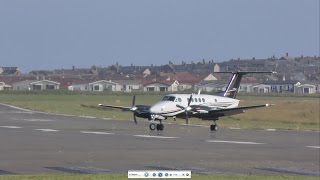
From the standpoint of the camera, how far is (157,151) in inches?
1037

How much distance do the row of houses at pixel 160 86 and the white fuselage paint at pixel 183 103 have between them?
27.7 m

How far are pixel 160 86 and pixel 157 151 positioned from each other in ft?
307

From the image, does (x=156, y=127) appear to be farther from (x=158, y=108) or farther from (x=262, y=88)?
(x=262, y=88)

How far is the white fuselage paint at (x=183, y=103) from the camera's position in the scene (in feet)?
131

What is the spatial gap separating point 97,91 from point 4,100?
104ft

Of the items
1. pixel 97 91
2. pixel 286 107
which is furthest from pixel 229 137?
pixel 97 91

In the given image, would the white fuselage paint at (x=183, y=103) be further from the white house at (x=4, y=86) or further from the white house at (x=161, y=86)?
the white house at (x=161, y=86)

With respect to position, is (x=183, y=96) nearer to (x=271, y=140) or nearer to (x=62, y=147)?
(x=271, y=140)

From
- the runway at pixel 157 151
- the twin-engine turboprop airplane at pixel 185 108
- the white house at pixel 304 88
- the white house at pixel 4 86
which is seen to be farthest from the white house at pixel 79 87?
the runway at pixel 157 151

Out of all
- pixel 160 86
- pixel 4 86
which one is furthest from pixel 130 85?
pixel 4 86

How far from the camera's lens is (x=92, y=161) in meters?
21.9

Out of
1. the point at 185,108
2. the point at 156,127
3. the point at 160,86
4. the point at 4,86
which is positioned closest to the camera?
the point at 156,127

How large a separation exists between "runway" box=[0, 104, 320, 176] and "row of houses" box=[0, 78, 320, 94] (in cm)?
3290

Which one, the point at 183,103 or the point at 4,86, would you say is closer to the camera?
the point at 183,103
